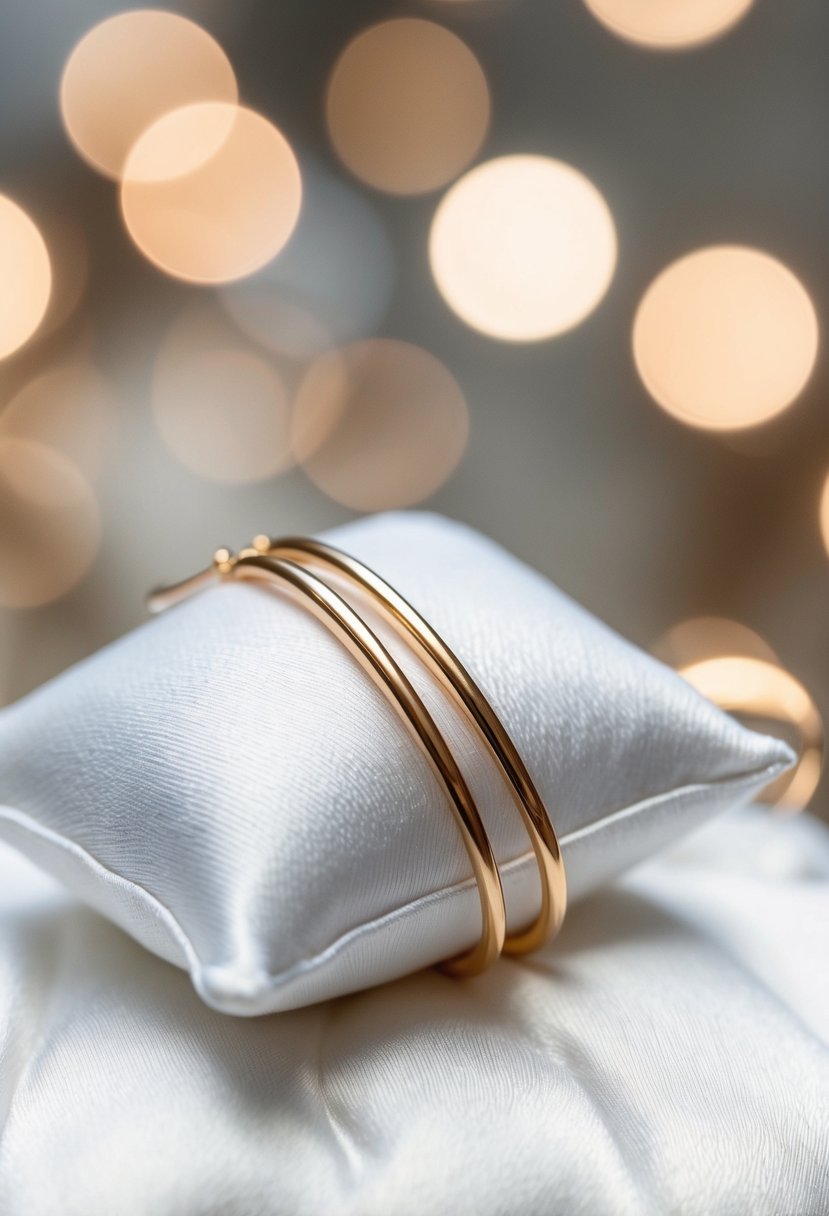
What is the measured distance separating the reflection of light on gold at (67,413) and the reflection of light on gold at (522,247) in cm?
40

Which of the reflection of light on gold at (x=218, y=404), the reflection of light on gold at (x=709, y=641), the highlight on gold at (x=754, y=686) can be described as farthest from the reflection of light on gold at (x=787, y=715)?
the reflection of light on gold at (x=218, y=404)

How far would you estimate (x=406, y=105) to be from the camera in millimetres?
1118

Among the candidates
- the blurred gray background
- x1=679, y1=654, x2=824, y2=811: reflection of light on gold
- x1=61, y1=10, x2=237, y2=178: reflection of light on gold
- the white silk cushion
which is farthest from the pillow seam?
x1=61, y1=10, x2=237, y2=178: reflection of light on gold

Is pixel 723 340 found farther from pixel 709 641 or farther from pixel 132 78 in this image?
pixel 132 78

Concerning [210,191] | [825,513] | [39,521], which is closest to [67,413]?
[39,521]

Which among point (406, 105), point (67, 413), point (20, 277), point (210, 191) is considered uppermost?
point (406, 105)

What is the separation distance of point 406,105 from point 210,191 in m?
0.22

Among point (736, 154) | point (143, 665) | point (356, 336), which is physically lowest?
point (143, 665)

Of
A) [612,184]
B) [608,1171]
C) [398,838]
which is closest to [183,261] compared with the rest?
[612,184]

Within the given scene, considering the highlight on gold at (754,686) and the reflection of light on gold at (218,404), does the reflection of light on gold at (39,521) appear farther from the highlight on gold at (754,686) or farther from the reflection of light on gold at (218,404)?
the highlight on gold at (754,686)

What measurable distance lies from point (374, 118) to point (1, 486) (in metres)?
0.56

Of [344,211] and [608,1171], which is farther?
[344,211]

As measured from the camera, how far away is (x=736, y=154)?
1.11m

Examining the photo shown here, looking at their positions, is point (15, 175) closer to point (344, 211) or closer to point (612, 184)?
point (344, 211)
